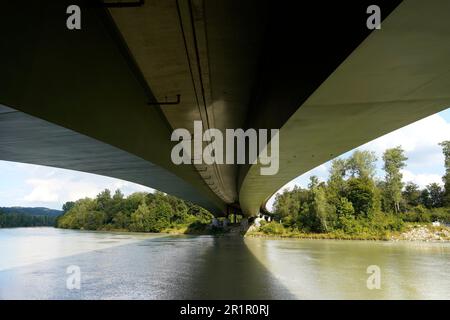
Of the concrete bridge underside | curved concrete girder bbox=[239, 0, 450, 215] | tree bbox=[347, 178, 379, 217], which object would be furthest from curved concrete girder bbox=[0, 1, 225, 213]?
tree bbox=[347, 178, 379, 217]

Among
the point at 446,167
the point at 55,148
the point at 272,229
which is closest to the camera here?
the point at 55,148

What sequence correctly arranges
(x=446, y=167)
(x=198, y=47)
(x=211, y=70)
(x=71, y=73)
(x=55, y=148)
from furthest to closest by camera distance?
(x=446, y=167) → (x=55, y=148) → (x=211, y=70) → (x=198, y=47) → (x=71, y=73)

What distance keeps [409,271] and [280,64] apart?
20966mm

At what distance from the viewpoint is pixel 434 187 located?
93.1 m

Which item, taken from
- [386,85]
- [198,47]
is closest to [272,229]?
[198,47]

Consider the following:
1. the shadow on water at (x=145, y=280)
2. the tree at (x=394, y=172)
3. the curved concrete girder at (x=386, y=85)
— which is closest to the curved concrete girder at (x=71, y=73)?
the curved concrete girder at (x=386, y=85)

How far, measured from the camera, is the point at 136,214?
93.9 m

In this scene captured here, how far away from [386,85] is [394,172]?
314 feet

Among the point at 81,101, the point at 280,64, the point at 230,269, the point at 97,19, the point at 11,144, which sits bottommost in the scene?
the point at 230,269

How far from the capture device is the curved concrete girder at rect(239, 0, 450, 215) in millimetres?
3959

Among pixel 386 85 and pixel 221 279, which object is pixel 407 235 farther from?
pixel 386 85

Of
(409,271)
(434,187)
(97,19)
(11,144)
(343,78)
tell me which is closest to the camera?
(343,78)
